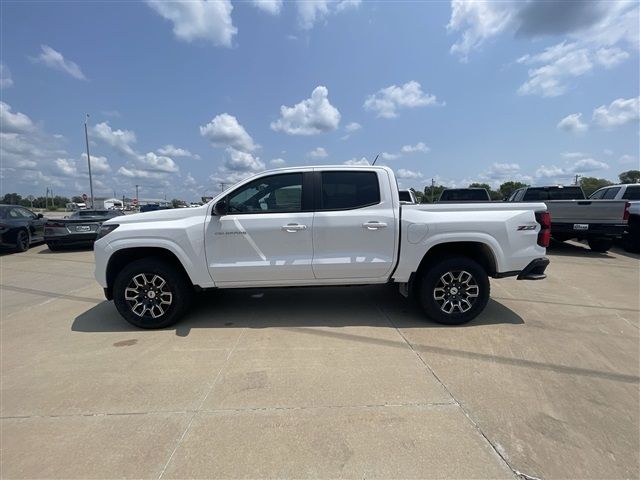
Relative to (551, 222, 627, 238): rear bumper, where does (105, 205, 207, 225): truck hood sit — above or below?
above

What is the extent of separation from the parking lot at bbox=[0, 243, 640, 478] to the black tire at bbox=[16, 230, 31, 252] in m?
7.68

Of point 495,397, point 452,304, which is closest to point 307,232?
point 452,304

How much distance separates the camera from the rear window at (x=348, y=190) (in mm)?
4289

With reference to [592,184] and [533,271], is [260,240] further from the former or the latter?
[592,184]

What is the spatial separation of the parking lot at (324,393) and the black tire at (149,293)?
0.20m

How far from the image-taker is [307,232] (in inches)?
165

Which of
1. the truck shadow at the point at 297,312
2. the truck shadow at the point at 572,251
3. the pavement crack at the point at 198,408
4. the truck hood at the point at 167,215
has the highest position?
the truck hood at the point at 167,215

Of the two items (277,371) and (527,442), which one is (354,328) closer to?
(277,371)

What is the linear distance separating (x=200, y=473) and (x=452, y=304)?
3.23 meters

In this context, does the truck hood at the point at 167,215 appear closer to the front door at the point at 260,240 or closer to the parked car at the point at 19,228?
the front door at the point at 260,240

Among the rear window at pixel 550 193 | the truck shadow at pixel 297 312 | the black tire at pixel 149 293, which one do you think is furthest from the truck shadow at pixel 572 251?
the black tire at pixel 149 293

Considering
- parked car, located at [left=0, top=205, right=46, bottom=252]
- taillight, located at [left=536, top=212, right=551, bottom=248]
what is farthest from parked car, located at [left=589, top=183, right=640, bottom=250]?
parked car, located at [left=0, top=205, right=46, bottom=252]

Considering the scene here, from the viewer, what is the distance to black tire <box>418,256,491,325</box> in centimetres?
421

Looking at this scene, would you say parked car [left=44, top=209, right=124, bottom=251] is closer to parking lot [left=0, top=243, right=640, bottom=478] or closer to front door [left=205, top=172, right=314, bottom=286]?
parking lot [left=0, top=243, right=640, bottom=478]
